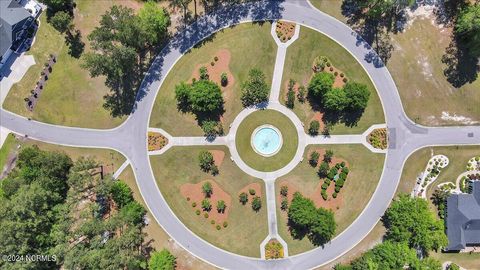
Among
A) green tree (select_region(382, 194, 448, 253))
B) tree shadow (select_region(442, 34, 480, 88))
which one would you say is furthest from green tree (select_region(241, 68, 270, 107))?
tree shadow (select_region(442, 34, 480, 88))

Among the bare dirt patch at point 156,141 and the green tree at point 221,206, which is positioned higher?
the bare dirt patch at point 156,141

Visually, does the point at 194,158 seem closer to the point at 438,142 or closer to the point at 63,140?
the point at 63,140

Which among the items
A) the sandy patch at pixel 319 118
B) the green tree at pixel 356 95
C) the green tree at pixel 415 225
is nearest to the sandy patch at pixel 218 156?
the sandy patch at pixel 319 118

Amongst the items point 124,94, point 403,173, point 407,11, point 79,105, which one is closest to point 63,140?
point 79,105

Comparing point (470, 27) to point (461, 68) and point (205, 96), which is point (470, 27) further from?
point (205, 96)

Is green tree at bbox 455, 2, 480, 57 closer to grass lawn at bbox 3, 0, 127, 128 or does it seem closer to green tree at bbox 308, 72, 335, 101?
green tree at bbox 308, 72, 335, 101

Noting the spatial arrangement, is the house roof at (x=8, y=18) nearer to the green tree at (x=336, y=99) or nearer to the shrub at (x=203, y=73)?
the shrub at (x=203, y=73)
